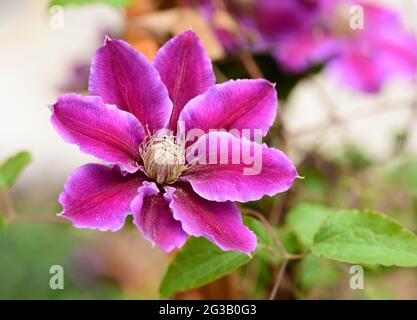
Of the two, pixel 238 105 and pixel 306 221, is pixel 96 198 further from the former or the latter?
pixel 306 221

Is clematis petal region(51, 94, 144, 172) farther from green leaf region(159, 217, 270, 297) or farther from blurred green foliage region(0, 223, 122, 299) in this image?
blurred green foliage region(0, 223, 122, 299)

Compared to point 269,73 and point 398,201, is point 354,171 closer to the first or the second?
point 398,201

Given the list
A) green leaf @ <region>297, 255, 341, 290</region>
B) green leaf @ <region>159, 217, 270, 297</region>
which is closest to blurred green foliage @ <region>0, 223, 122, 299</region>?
green leaf @ <region>297, 255, 341, 290</region>

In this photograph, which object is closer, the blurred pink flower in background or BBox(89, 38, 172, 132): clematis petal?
BBox(89, 38, 172, 132): clematis petal

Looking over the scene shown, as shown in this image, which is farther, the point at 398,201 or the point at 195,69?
the point at 398,201

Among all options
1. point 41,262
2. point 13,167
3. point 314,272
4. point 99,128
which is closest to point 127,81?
point 99,128

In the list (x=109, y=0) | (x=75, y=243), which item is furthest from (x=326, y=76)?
(x=75, y=243)
